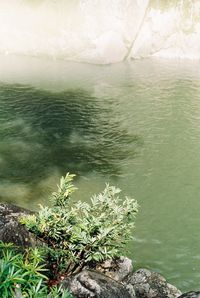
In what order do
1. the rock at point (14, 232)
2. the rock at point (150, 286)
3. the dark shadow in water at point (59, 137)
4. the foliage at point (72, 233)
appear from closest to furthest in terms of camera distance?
the foliage at point (72, 233) → the rock at point (14, 232) → the rock at point (150, 286) → the dark shadow in water at point (59, 137)

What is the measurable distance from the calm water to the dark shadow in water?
0.33 ft

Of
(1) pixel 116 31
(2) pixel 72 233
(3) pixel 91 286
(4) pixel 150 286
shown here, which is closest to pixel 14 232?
(2) pixel 72 233

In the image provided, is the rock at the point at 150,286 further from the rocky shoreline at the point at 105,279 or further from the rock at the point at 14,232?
the rock at the point at 14,232

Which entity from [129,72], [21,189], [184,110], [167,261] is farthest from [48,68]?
[167,261]

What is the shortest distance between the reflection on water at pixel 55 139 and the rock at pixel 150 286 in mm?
13150

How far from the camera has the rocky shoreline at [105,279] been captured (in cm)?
1577

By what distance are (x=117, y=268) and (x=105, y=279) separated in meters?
3.51

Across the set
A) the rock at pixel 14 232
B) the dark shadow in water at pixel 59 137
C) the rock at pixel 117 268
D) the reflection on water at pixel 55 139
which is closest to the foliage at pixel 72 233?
the rock at pixel 14 232

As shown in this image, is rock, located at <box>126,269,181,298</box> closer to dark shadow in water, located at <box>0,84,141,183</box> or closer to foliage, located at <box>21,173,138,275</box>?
foliage, located at <box>21,173,138,275</box>

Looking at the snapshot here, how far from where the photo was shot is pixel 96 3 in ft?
304

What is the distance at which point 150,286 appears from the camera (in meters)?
19.1

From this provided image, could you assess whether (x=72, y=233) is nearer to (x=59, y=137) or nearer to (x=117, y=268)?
(x=117, y=268)

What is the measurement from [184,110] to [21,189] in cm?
2832

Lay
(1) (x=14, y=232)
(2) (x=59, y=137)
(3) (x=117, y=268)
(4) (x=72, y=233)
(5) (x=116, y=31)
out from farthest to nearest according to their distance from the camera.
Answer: (5) (x=116, y=31) < (2) (x=59, y=137) < (3) (x=117, y=268) < (1) (x=14, y=232) < (4) (x=72, y=233)
